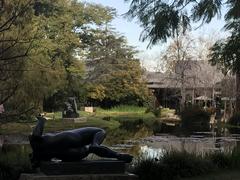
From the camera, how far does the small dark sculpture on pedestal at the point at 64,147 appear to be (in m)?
9.49

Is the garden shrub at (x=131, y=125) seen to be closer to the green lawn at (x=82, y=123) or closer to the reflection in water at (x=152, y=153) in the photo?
the green lawn at (x=82, y=123)

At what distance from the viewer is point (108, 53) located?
58.9 meters

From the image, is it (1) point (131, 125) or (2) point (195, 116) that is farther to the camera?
(2) point (195, 116)

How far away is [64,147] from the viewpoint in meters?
9.52

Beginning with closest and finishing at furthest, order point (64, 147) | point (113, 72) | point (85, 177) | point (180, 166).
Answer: point (85, 177) → point (64, 147) → point (180, 166) → point (113, 72)

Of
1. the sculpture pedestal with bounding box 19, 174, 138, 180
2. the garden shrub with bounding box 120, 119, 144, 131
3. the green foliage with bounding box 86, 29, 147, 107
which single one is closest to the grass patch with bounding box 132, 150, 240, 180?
the sculpture pedestal with bounding box 19, 174, 138, 180

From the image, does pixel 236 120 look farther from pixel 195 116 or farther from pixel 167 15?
pixel 167 15

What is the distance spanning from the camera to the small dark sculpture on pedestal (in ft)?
31.1

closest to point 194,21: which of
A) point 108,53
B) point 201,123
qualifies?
point 201,123

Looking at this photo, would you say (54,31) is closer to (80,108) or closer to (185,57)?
(80,108)

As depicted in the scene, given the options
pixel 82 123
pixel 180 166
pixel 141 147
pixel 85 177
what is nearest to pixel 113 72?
pixel 82 123

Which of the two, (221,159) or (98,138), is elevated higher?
(98,138)

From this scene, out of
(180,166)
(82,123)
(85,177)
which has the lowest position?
(180,166)

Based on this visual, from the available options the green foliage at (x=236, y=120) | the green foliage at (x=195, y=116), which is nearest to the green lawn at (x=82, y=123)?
the green foliage at (x=195, y=116)
